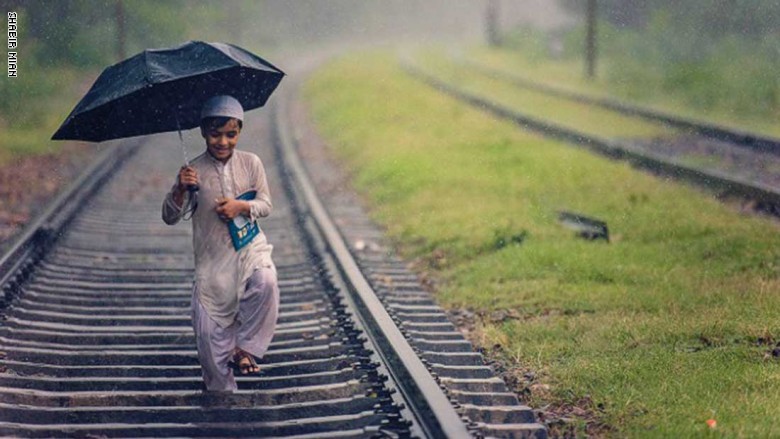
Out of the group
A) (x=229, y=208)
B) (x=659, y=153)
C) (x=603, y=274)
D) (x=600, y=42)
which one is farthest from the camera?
(x=600, y=42)

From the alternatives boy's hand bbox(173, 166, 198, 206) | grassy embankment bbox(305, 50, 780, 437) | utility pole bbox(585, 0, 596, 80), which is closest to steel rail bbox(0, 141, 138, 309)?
boy's hand bbox(173, 166, 198, 206)

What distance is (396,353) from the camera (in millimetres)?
5820

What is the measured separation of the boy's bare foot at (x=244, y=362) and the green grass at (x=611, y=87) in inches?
499

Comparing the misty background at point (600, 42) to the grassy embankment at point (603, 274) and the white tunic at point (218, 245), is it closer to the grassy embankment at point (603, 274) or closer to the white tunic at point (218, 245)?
the grassy embankment at point (603, 274)

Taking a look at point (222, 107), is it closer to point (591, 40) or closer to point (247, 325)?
point (247, 325)

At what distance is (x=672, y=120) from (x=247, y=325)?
13.6 m

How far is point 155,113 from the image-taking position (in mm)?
6000

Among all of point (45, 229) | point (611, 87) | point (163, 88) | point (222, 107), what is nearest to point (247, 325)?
point (222, 107)

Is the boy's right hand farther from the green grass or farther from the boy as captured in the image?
the green grass

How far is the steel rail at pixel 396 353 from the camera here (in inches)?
190

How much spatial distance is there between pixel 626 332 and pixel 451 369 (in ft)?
4.53

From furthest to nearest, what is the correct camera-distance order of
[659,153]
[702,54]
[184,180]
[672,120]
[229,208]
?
[702,54] → [672,120] → [659,153] → [229,208] → [184,180]

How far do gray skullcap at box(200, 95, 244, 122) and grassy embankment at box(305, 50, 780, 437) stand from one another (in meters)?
2.25

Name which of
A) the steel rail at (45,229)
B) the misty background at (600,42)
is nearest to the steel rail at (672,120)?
the misty background at (600,42)
